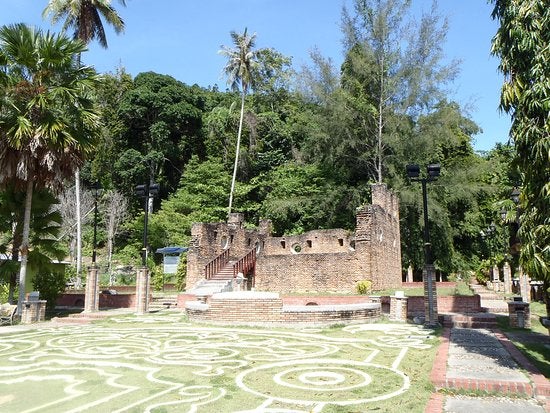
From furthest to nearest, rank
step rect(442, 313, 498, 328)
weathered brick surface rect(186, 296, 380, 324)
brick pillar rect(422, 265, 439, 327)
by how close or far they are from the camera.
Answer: brick pillar rect(422, 265, 439, 327), step rect(442, 313, 498, 328), weathered brick surface rect(186, 296, 380, 324)

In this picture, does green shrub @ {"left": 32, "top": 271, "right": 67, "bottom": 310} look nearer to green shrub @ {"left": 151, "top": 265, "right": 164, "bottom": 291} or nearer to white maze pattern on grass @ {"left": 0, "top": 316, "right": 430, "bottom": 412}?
white maze pattern on grass @ {"left": 0, "top": 316, "right": 430, "bottom": 412}

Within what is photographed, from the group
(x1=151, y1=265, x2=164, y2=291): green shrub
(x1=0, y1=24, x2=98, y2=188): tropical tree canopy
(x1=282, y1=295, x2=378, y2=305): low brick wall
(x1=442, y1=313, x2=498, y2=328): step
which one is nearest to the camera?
(x1=442, y1=313, x2=498, y2=328): step

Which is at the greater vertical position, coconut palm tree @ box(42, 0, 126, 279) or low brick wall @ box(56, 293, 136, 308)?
coconut palm tree @ box(42, 0, 126, 279)

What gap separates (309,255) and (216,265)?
17.0 ft

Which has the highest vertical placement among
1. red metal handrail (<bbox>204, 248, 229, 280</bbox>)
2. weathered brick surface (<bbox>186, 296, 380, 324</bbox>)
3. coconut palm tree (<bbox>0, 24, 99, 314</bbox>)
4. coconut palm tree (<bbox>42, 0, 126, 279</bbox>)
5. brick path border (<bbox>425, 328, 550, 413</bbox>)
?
coconut palm tree (<bbox>42, 0, 126, 279</bbox>)

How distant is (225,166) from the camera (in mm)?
44406

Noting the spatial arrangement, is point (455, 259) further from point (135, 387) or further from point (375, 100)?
point (135, 387)

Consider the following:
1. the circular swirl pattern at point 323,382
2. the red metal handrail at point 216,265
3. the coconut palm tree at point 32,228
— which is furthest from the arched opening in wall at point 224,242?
the circular swirl pattern at point 323,382

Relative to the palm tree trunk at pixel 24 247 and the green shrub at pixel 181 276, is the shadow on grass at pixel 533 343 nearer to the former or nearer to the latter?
the palm tree trunk at pixel 24 247

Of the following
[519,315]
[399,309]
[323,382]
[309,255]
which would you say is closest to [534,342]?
[519,315]

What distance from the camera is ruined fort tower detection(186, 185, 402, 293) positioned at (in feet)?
74.0

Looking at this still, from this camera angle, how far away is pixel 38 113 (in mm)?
15969

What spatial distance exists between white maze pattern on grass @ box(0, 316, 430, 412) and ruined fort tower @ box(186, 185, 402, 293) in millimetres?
9964

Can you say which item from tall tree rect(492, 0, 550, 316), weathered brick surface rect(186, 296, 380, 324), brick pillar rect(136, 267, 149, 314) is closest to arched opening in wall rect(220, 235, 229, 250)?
brick pillar rect(136, 267, 149, 314)
